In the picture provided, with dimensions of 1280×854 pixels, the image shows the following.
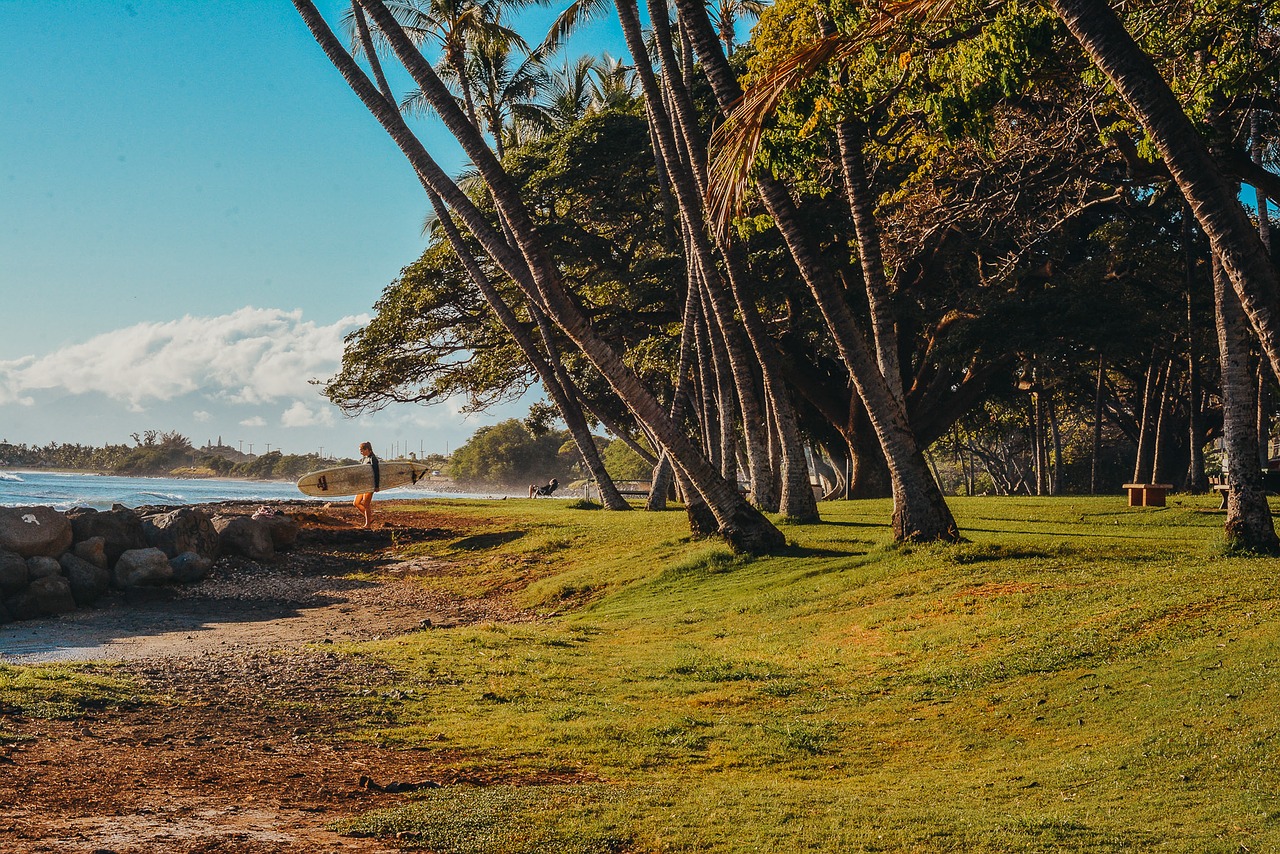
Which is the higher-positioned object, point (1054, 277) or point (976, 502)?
point (1054, 277)

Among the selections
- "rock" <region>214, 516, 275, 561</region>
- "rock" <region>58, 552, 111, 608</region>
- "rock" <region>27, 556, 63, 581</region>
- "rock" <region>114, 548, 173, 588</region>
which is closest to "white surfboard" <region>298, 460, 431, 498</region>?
"rock" <region>214, 516, 275, 561</region>

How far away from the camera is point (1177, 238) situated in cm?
2389

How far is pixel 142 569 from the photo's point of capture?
1897cm

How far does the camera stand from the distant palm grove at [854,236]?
9.13 metres

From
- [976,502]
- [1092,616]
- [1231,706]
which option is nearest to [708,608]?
[1092,616]

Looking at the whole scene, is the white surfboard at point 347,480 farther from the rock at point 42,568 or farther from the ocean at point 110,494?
the ocean at point 110,494

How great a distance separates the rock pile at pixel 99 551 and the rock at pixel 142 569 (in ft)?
0.06

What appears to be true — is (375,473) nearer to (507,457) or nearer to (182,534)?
(182,534)

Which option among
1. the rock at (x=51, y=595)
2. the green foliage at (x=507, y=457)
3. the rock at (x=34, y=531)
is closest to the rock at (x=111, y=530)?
the rock at (x=34, y=531)

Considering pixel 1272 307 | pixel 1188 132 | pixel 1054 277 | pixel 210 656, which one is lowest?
pixel 210 656

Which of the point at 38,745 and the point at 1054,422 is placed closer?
the point at 38,745

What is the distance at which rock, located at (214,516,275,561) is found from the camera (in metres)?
22.3

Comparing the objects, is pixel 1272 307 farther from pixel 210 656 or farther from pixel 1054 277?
pixel 1054 277

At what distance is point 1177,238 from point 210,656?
72.6 feet
